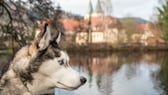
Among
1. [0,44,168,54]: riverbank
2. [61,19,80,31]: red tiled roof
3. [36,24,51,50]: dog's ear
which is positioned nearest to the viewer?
[36,24,51,50]: dog's ear

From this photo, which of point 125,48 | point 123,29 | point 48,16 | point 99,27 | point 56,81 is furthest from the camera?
point 99,27

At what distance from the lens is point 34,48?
4215 mm

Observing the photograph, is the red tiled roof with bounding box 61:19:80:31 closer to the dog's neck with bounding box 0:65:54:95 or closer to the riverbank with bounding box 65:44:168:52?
the riverbank with bounding box 65:44:168:52

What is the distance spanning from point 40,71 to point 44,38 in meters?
0.37

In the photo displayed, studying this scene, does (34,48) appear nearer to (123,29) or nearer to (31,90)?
(31,90)

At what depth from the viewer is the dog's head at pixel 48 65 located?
4180 mm

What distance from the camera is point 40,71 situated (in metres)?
4.29

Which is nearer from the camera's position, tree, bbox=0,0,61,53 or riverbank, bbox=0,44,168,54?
tree, bbox=0,0,61,53

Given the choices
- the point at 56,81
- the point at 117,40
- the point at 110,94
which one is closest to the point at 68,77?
the point at 56,81

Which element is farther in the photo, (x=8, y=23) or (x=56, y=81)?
(x=8, y=23)

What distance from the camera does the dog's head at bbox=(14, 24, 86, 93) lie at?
165 inches

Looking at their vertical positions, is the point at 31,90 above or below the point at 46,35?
below

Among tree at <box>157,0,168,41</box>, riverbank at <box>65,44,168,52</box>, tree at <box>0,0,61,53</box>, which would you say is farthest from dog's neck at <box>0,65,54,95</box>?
tree at <box>157,0,168,41</box>

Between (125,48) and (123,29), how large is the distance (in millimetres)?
17081
